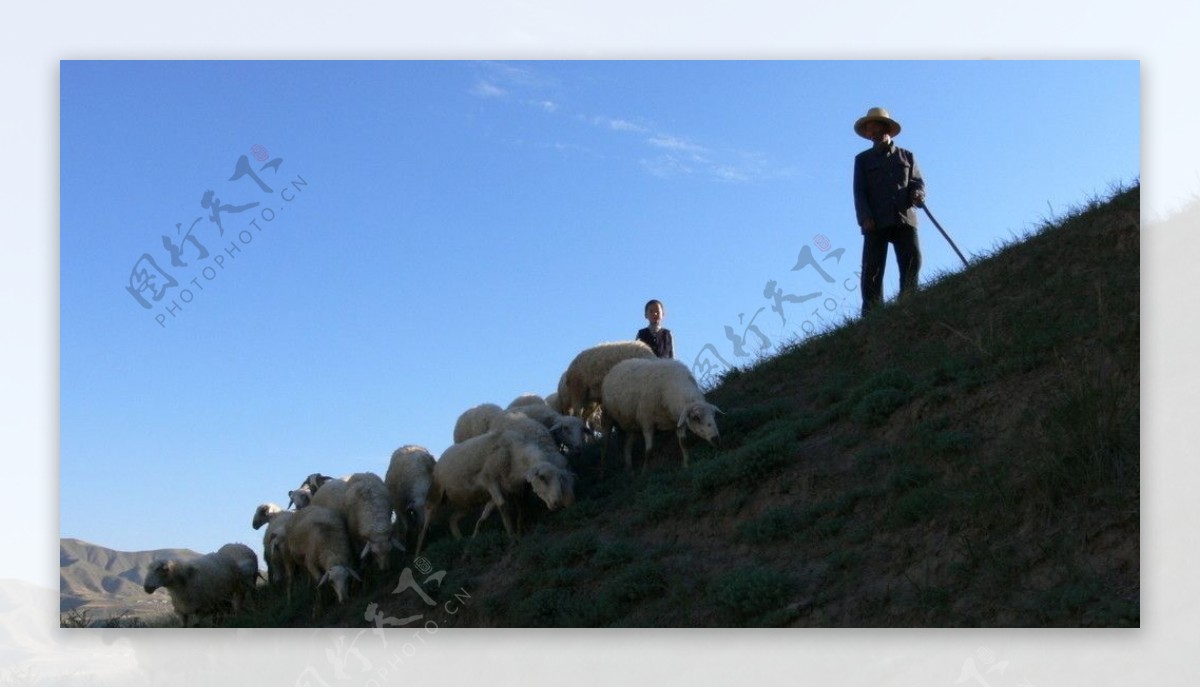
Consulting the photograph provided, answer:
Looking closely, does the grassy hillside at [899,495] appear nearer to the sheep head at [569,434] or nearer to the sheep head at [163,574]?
the sheep head at [569,434]

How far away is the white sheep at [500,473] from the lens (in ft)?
34.5

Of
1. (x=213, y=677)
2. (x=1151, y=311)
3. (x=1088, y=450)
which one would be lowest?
(x=213, y=677)

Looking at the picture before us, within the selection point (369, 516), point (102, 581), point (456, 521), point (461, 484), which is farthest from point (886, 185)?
point (102, 581)

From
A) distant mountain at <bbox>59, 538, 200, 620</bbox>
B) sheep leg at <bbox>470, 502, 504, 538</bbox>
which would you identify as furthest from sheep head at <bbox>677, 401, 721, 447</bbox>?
distant mountain at <bbox>59, 538, 200, 620</bbox>

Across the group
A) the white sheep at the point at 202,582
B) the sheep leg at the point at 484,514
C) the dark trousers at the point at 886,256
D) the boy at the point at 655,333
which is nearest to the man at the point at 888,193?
the dark trousers at the point at 886,256

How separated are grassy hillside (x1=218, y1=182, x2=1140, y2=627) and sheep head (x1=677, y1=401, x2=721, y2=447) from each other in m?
0.18

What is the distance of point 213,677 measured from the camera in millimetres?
7484

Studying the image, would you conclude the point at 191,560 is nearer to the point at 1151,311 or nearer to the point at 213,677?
the point at 213,677

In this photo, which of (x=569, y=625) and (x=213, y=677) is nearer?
(x=213, y=677)

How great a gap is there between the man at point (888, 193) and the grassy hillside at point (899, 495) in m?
0.54

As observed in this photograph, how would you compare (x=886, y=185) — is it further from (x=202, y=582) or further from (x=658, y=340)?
(x=202, y=582)

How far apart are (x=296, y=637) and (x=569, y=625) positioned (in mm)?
1943

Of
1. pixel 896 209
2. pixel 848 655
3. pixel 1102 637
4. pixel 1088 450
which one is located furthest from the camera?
pixel 896 209

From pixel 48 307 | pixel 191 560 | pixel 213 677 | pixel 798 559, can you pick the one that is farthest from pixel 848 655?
pixel 191 560
